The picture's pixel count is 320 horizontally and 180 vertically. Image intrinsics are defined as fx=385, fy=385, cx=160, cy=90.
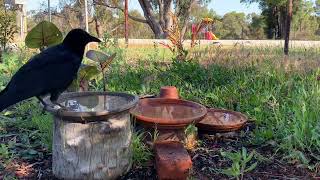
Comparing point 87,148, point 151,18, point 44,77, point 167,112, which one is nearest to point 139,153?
point 87,148

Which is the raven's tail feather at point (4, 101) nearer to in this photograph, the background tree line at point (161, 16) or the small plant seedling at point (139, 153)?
the small plant seedling at point (139, 153)

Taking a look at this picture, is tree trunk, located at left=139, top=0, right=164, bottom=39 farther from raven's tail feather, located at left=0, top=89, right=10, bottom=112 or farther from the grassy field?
raven's tail feather, located at left=0, top=89, right=10, bottom=112

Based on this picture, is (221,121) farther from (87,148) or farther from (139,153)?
(87,148)

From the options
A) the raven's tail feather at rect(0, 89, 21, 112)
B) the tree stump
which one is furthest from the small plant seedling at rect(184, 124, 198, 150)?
the raven's tail feather at rect(0, 89, 21, 112)

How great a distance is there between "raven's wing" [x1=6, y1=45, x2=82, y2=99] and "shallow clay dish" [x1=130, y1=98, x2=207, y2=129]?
0.68 m

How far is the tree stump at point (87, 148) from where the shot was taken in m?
2.38

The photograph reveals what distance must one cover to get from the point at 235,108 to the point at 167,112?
3.58 ft

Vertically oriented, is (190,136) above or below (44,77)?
below

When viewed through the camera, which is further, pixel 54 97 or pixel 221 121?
pixel 221 121

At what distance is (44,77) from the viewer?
2465mm

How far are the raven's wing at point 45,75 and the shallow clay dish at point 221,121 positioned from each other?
1242 millimetres

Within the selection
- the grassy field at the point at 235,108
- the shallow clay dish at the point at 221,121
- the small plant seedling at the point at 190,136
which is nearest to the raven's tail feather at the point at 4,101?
the grassy field at the point at 235,108

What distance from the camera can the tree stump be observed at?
→ 238cm

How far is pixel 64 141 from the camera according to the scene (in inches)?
94.2
